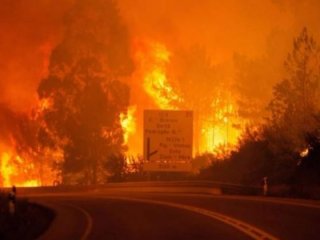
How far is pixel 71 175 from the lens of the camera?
6066 cm

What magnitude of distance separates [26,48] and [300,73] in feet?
169

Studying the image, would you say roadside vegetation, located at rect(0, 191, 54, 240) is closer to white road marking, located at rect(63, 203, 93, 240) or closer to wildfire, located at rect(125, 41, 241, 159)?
white road marking, located at rect(63, 203, 93, 240)

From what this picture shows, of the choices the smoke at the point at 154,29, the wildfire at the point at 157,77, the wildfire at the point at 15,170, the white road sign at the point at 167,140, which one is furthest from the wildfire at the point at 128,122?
the white road sign at the point at 167,140

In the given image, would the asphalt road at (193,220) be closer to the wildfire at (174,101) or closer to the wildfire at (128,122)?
the wildfire at (128,122)

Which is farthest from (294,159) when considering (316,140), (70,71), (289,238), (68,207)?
(70,71)

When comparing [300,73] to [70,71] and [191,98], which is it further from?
[191,98]

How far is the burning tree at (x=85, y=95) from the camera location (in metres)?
56.5

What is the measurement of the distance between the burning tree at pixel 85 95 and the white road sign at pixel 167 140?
50.8 feet

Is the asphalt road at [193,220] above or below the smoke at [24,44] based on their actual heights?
below

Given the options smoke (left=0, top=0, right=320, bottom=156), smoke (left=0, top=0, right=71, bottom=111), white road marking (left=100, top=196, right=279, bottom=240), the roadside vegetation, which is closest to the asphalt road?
white road marking (left=100, top=196, right=279, bottom=240)

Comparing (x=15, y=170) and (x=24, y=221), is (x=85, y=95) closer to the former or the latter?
(x=15, y=170)

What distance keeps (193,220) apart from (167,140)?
22697mm

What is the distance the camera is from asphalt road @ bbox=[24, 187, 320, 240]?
1555 centimetres

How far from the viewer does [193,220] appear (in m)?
19.2
